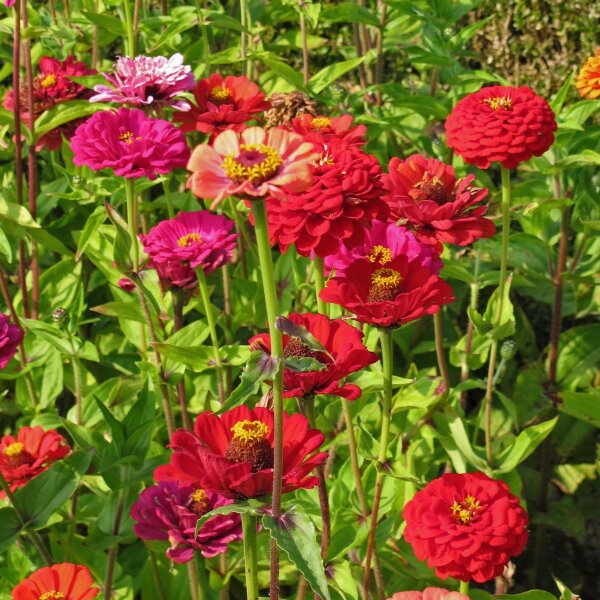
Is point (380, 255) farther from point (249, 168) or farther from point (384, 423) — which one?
point (249, 168)

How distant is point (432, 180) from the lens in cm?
142

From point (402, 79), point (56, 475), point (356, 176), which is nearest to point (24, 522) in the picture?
point (56, 475)

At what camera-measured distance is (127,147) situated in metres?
1.60

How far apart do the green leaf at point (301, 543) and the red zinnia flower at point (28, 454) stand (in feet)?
2.56

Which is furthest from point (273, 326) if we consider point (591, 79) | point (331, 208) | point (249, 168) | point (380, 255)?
point (591, 79)

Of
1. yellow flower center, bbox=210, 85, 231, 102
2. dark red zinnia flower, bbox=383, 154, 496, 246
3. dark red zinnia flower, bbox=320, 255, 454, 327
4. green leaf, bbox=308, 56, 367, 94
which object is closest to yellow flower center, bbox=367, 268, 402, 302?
dark red zinnia flower, bbox=320, 255, 454, 327

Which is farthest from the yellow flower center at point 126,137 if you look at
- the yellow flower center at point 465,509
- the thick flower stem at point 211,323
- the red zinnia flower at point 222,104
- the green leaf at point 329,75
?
the yellow flower center at point 465,509

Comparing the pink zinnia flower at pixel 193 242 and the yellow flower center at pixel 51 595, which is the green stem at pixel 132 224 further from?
the yellow flower center at pixel 51 595

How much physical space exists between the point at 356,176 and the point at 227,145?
30cm

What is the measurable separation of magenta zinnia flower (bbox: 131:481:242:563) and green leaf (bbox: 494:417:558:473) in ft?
1.69

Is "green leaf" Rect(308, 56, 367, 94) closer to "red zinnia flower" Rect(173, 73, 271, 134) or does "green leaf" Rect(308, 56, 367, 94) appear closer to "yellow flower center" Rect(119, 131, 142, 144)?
"red zinnia flower" Rect(173, 73, 271, 134)

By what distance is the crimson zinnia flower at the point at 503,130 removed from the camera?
4.71ft

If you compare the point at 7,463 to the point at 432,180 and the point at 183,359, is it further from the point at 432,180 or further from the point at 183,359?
the point at 432,180

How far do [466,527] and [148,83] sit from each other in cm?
98
